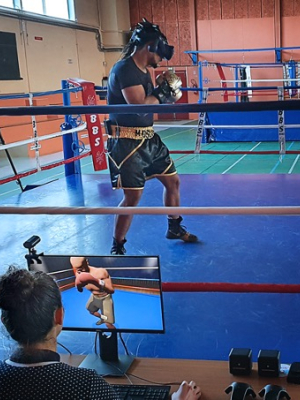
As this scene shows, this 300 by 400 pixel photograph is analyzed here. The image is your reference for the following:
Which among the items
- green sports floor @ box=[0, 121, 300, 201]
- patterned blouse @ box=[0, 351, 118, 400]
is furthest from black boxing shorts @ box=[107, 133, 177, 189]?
green sports floor @ box=[0, 121, 300, 201]

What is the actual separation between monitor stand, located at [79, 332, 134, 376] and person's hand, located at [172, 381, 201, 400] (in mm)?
266

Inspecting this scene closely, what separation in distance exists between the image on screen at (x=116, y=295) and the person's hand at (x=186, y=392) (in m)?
0.24

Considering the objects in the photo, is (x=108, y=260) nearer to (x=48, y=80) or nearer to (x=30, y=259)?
(x=30, y=259)

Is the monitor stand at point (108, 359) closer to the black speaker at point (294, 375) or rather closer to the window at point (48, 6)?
the black speaker at point (294, 375)

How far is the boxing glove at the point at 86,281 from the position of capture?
5.25 feet

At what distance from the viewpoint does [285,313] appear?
2.24 meters

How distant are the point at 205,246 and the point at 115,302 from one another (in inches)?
62.7

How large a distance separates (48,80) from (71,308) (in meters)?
10.4

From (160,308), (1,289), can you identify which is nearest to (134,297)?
(160,308)

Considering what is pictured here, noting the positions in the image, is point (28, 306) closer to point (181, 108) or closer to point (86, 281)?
point (86, 281)

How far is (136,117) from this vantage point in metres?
2.89

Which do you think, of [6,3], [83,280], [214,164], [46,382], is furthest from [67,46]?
[46,382]

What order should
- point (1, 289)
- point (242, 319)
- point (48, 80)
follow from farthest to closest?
point (48, 80), point (242, 319), point (1, 289)

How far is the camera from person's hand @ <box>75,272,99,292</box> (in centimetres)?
160
